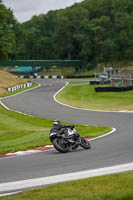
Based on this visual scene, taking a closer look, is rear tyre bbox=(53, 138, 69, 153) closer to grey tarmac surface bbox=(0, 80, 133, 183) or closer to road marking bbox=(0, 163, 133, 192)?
grey tarmac surface bbox=(0, 80, 133, 183)

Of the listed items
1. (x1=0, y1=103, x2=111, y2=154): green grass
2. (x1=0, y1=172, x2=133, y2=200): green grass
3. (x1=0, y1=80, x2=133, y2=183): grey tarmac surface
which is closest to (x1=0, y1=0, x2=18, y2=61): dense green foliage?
(x1=0, y1=103, x2=111, y2=154): green grass

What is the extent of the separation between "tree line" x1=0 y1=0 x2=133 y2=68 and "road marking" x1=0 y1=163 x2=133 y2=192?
266 ft

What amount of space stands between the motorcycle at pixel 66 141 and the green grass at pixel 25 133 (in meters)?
1.73

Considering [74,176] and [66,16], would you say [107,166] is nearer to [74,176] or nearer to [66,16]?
[74,176]

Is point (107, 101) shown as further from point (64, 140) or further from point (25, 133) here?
point (64, 140)

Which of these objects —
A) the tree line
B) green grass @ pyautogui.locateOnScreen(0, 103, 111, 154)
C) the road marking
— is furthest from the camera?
the tree line

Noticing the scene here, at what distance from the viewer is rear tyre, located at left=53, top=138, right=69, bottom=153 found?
14.9 metres

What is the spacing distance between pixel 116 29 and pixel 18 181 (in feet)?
358

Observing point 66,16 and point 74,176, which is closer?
point 74,176

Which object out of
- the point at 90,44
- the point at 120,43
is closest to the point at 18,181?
the point at 120,43

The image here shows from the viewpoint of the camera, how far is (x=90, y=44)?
405ft

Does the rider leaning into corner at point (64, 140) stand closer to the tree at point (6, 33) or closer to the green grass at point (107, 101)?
the green grass at point (107, 101)

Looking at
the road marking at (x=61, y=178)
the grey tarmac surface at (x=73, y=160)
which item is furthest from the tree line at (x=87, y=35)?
the road marking at (x=61, y=178)

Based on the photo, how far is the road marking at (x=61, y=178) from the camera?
10398 millimetres
